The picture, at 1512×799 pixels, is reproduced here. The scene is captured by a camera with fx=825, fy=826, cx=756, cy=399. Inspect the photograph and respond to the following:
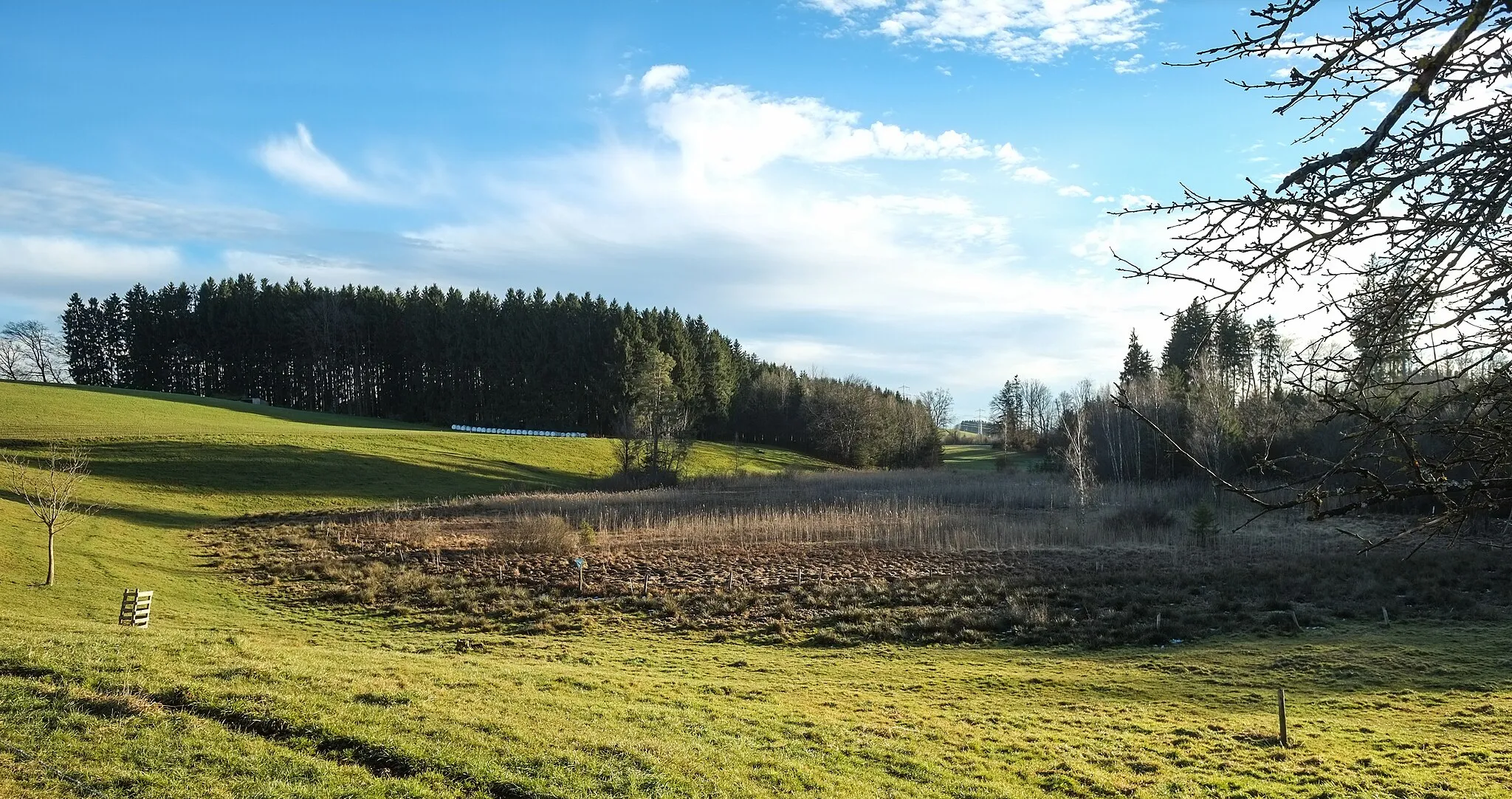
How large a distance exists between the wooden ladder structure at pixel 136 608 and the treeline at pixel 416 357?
59.3 m

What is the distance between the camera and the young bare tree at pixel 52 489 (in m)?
20.8

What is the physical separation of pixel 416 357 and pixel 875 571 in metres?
66.0

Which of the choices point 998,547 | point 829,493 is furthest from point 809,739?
point 829,493

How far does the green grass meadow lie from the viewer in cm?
676

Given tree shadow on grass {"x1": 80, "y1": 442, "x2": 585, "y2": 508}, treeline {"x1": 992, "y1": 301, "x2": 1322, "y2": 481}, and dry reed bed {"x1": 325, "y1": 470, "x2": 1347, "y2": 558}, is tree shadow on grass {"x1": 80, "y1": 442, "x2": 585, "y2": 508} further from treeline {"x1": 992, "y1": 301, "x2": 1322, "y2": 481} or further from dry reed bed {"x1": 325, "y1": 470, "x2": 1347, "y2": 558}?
treeline {"x1": 992, "y1": 301, "x2": 1322, "y2": 481}

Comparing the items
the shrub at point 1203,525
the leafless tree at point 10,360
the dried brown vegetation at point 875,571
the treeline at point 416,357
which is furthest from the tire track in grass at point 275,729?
the leafless tree at point 10,360

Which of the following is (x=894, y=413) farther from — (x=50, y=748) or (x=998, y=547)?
(x=50, y=748)

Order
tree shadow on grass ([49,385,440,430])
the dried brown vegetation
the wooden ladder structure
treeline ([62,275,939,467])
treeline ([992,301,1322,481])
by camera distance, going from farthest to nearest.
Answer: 1. treeline ([62,275,939,467])
2. tree shadow on grass ([49,385,440,430])
3. the dried brown vegetation
4. the wooden ladder structure
5. treeline ([992,301,1322,481])

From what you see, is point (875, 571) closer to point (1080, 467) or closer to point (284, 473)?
point (1080, 467)

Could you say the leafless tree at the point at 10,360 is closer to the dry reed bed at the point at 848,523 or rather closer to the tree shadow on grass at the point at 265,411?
the tree shadow on grass at the point at 265,411

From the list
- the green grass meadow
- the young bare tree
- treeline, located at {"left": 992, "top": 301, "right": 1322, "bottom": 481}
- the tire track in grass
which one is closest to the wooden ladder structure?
the green grass meadow

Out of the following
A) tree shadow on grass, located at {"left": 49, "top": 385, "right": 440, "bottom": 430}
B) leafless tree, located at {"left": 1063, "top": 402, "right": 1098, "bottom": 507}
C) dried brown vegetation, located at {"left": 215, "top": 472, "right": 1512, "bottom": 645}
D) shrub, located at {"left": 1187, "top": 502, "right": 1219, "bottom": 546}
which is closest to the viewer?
dried brown vegetation, located at {"left": 215, "top": 472, "right": 1512, "bottom": 645}

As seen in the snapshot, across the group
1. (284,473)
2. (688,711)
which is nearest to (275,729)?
(688,711)

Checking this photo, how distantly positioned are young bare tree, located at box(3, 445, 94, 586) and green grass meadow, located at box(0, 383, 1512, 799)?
128 centimetres
